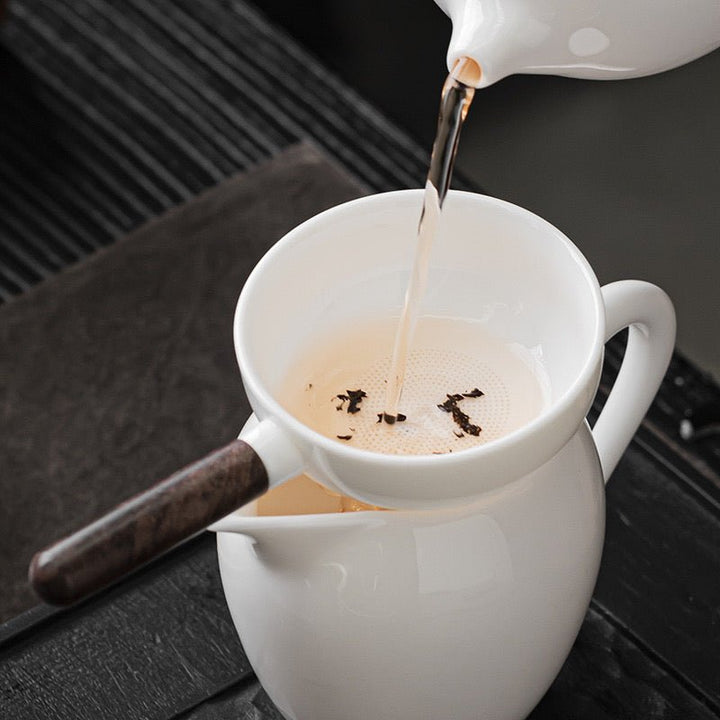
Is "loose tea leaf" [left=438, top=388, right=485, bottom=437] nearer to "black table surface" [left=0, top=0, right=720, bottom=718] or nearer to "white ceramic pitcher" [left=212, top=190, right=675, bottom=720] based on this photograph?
"white ceramic pitcher" [left=212, top=190, right=675, bottom=720]

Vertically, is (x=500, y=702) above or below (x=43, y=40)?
above

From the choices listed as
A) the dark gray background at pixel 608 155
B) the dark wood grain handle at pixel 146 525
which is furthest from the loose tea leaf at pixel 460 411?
the dark gray background at pixel 608 155

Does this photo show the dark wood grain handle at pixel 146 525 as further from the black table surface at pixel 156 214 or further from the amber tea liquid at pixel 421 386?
the black table surface at pixel 156 214

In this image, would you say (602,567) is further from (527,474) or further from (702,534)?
(527,474)

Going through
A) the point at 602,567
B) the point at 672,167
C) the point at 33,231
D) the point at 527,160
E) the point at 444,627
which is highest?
the point at 444,627

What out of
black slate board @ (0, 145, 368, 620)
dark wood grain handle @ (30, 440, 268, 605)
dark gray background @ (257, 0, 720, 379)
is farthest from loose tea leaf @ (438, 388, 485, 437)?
dark gray background @ (257, 0, 720, 379)

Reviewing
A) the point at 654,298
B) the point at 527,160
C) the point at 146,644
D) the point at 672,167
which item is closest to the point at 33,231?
the point at 527,160
